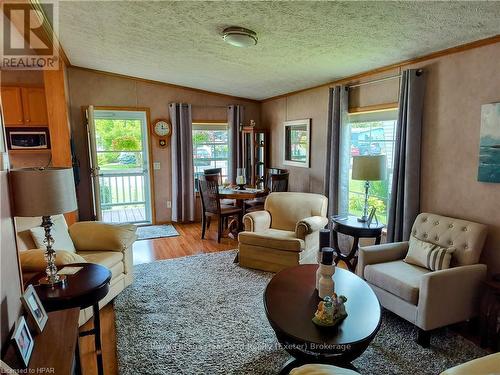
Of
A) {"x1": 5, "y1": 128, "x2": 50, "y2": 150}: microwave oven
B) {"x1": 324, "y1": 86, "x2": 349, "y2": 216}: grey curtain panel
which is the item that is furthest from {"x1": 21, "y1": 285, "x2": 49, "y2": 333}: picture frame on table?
{"x1": 5, "y1": 128, "x2": 50, "y2": 150}: microwave oven

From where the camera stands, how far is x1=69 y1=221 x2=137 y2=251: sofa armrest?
3.11 meters

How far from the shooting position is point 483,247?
2623 mm

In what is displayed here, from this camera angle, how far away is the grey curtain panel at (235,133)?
6098 mm

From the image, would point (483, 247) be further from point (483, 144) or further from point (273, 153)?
point (273, 153)

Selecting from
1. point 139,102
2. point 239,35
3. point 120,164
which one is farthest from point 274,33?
point 120,164

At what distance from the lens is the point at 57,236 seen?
2871 mm

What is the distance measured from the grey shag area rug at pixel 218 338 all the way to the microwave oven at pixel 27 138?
267cm

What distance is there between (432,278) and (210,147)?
4755mm

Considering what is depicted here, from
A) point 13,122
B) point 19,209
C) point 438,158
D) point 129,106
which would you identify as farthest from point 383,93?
point 13,122

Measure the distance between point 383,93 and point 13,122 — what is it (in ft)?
16.3

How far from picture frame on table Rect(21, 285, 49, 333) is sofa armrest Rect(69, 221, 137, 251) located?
1.53m

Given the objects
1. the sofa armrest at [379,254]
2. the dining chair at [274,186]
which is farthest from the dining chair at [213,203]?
the sofa armrest at [379,254]

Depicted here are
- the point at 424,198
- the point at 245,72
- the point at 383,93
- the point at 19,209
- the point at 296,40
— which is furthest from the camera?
the point at 245,72

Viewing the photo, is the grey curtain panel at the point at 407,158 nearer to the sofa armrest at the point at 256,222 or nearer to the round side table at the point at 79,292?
the sofa armrest at the point at 256,222
